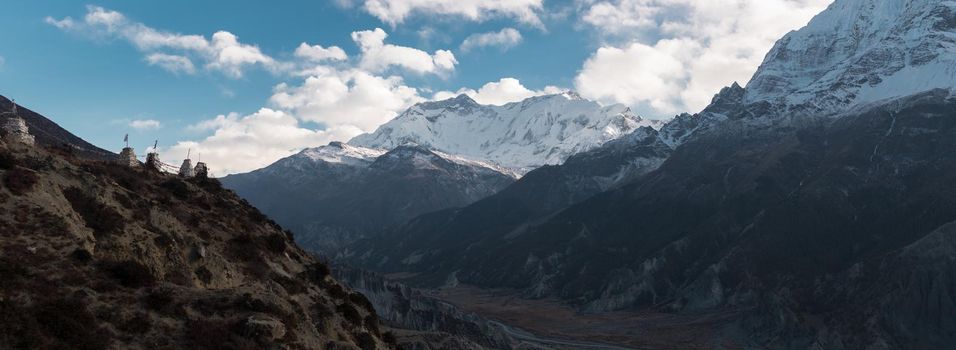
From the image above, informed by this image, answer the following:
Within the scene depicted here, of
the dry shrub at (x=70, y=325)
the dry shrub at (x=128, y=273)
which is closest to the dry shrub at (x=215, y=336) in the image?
the dry shrub at (x=70, y=325)

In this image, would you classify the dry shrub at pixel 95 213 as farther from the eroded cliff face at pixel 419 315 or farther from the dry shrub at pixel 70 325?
the eroded cliff face at pixel 419 315

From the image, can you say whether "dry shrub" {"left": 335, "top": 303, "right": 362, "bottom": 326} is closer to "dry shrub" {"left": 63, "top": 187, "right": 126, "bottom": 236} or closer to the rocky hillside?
the rocky hillside

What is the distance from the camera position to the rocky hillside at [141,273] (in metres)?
32.3

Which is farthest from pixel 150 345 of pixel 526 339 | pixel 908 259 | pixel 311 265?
pixel 908 259

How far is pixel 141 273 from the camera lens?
3800 cm

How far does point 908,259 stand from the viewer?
17775 cm

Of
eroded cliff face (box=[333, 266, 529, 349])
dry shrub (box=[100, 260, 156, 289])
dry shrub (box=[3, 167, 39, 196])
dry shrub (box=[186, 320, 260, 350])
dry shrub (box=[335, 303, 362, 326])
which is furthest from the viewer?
eroded cliff face (box=[333, 266, 529, 349])

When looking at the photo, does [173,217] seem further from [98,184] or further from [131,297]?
[131,297]

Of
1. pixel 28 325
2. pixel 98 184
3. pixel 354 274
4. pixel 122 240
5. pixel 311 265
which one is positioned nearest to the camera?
pixel 28 325

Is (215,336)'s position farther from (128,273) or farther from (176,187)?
(176,187)

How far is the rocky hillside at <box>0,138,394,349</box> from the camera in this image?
1273 inches

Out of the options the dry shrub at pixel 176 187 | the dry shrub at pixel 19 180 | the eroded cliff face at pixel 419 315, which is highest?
the dry shrub at pixel 176 187

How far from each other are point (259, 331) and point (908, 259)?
182m

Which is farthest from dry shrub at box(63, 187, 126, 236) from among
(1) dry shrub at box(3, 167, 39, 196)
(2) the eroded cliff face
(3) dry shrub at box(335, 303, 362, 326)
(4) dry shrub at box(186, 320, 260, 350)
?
(2) the eroded cliff face
